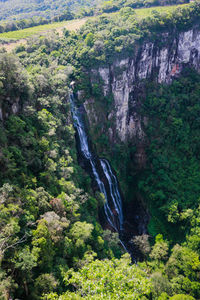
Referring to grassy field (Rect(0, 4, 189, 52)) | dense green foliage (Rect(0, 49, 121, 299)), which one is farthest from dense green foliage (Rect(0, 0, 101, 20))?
dense green foliage (Rect(0, 49, 121, 299))

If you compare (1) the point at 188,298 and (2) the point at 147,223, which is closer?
(1) the point at 188,298

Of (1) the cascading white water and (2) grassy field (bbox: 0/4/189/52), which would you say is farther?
(2) grassy field (bbox: 0/4/189/52)

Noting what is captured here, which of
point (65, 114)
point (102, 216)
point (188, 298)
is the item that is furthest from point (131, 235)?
point (65, 114)

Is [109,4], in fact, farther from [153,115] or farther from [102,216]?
[102,216]

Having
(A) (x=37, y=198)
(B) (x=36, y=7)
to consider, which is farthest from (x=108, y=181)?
(B) (x=36, y=7)

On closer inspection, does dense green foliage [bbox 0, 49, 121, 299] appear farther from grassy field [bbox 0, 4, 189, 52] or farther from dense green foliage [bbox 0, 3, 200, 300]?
grassy field [bbox 0, 4, 189, 52]

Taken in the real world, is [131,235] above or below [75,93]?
below
